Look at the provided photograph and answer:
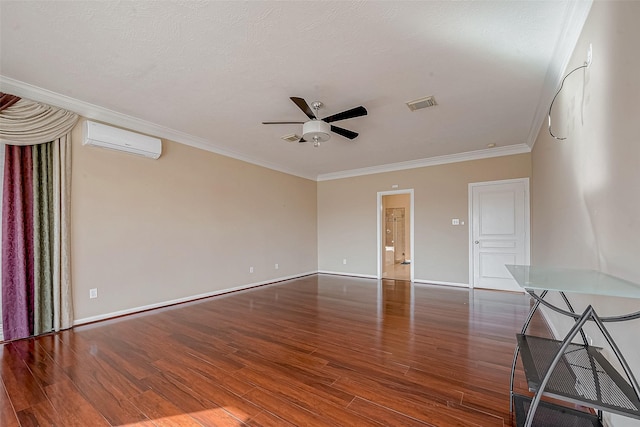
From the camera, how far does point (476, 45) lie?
7.54ft

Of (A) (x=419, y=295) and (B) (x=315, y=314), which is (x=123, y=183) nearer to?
(B) (x=315, y=314)

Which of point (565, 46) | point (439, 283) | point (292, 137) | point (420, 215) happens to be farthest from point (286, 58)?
point (439, 283)

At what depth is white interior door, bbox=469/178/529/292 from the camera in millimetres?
5062

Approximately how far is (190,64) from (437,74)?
234 centimetres

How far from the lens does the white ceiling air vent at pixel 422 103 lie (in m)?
3.21

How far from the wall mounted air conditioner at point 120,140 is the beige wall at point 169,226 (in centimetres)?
13

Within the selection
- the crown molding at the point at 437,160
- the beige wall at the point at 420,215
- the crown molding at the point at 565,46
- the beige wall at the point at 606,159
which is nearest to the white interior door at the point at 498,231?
the beige wall at the point at 420,215

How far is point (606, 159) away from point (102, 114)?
Result: 4917 millimetres

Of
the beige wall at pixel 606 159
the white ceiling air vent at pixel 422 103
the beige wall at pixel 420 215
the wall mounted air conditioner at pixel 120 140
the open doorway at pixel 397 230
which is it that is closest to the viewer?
the beige wall at pixel 606 159

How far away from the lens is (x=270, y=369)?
91.1 inches

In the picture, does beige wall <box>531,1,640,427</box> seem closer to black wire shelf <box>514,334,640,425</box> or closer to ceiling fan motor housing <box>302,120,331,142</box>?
black wire shelf <box>514,334,640,425</box>

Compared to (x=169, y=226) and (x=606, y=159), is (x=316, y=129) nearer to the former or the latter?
(x=606, y=159)

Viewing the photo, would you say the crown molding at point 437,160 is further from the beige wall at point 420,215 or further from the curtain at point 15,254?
the curtain at point 15,254

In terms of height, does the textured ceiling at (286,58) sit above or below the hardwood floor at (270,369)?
above
